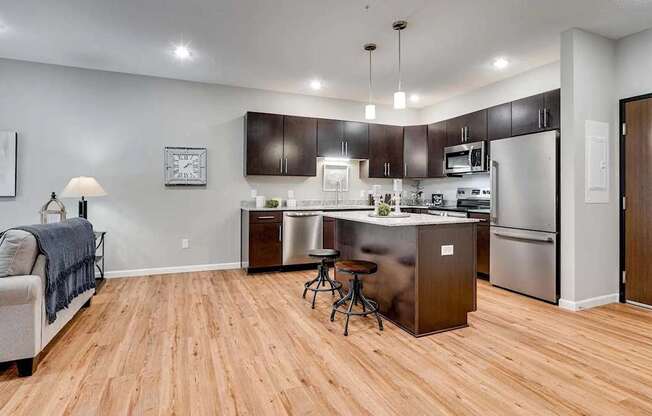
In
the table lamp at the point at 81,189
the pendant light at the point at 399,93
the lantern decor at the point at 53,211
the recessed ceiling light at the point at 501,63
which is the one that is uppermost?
the recessed ceiling light at the point at 501,63

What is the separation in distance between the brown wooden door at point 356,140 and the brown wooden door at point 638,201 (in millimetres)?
3298

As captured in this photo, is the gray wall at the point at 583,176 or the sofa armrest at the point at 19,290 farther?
the gray wall at the point at 583,176

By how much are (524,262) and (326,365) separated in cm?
273

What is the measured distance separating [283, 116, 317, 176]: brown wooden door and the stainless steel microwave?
2.09 m

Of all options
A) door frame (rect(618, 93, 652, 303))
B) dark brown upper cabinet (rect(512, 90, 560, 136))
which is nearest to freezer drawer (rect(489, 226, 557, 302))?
door frame (rect(618, 93, 652, 303))

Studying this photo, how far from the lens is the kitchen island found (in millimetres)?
2699

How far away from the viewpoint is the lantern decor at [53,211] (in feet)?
12.8

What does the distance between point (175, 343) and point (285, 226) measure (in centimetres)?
255

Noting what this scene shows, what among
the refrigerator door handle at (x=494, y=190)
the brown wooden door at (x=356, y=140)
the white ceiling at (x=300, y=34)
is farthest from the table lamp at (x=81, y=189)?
the refrigerator door handle at (x=494, y=190)

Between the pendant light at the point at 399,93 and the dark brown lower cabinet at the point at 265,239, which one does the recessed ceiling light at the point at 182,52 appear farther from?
the pendant light at the point at 399,93

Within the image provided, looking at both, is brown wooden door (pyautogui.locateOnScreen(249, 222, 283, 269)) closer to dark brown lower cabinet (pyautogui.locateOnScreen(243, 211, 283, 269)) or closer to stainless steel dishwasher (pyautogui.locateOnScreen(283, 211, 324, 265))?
dark brown lower cabinet (pyautogui.locateOnScreen(243, 211, 283, 269))

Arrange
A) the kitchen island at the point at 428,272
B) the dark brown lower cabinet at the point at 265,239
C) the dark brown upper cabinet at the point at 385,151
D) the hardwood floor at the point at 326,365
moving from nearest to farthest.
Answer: the hardwood floor at the point at 326,365
the kitchen island at the point at 428,272
the dark brown lower cabinet at the point at 265,239
the dark brown upper cabinet at the point at 385,151

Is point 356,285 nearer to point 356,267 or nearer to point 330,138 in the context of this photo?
point 356,267

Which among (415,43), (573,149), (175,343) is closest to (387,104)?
(415,43)
